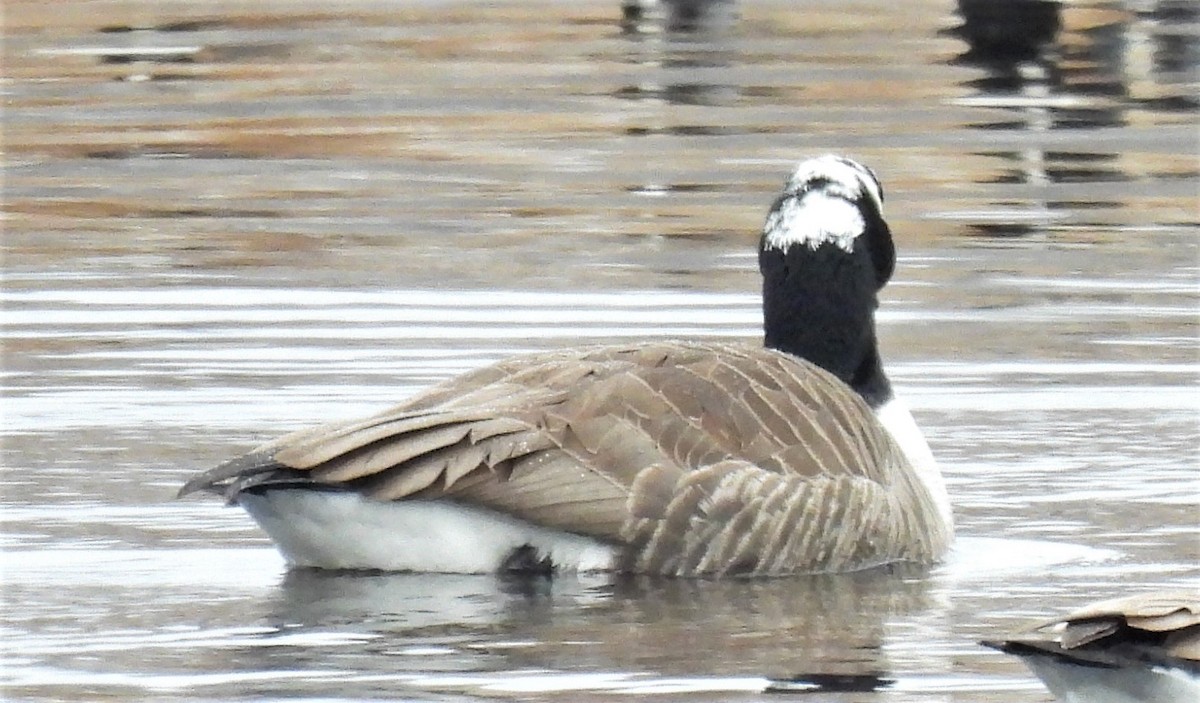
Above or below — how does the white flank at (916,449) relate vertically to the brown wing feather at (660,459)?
below

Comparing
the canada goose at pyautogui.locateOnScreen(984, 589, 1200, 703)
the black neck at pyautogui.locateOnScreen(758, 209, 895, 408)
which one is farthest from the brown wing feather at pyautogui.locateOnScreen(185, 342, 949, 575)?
the canada goose at pyautogui.locateOnScreen(984, 589, 1200, 703)

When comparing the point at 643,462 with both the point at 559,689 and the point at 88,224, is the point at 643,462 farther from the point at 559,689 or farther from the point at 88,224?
the point at 88,224

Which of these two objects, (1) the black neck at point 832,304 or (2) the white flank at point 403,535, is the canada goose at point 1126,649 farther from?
(1) the black neck at point 832,304

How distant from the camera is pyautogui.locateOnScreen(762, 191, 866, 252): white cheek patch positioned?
1103 cm

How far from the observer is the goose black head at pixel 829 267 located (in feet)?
36.2

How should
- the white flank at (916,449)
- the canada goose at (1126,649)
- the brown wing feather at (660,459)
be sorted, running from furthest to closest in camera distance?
the white flank at (916,449), the brown wing feather at (660,459), the canada goose at (1126,649)

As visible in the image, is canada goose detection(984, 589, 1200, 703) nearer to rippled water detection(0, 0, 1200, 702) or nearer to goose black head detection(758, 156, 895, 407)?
rippled water detection(0, 0, 1200, 702)

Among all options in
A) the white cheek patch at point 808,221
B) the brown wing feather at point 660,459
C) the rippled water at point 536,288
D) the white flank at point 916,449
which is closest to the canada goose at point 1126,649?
the rippled water at point 536,288

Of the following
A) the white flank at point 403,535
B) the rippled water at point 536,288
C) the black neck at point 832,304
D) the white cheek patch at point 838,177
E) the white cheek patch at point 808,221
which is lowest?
the rippled water at point 536,288

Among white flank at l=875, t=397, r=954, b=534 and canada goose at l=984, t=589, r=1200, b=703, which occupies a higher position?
canada goose at l=984, t=589, r=1200, b=703

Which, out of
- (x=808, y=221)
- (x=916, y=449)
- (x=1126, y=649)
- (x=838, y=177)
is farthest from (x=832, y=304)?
(x=1126, y=649)

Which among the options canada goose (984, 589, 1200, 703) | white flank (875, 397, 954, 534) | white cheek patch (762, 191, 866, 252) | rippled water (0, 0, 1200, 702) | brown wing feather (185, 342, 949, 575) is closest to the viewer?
canada goose (984, 589, 1200, 703)

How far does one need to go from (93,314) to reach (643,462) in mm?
5830

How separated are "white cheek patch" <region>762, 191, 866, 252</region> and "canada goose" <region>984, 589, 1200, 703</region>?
3927 millimetres
